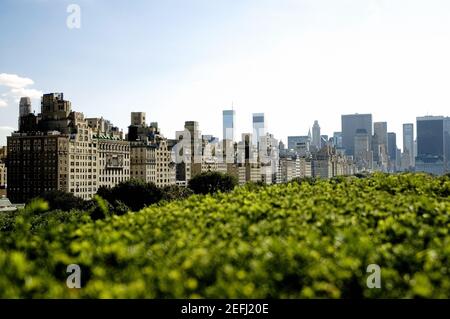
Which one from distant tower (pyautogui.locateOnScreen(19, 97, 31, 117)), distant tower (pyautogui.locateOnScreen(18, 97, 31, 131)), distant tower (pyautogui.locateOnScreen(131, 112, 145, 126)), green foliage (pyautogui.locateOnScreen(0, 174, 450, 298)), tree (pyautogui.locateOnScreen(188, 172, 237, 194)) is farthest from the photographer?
distant tower (pyautogui.locateOnScreen(131, 112, 145, 126))

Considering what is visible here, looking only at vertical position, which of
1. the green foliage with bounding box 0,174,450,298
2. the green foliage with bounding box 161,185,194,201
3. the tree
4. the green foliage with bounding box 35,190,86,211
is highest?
the green foliage with bounding box 0,174,450,298

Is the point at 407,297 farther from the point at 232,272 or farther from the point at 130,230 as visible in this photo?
the point at 130,230

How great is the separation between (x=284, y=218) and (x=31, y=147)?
364 ft

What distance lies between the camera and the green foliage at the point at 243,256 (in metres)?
5.34

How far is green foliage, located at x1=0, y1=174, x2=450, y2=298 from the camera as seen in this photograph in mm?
5340

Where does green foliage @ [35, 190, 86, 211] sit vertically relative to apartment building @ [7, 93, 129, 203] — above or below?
below

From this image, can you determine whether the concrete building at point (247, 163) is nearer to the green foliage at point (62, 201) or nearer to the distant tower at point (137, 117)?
the distant tower at point (137, 117)

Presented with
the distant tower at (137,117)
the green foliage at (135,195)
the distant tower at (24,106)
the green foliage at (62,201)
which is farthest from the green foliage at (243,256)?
the distant tower at (137,117)

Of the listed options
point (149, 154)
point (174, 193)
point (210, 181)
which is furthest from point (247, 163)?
point (174, 193)

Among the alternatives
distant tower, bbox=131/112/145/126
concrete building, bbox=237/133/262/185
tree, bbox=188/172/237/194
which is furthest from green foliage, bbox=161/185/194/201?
concrete building, bbox=237/133/262/185

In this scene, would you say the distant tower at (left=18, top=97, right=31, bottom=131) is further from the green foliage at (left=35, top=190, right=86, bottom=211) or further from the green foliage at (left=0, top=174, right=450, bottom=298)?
the green foliage at (left=0, top=174, right=450, bottom=298)

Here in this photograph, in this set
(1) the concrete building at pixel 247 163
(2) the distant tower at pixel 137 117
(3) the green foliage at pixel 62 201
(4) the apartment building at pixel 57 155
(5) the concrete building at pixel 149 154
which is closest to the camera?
(3) the green foliage at pixel 62 201
